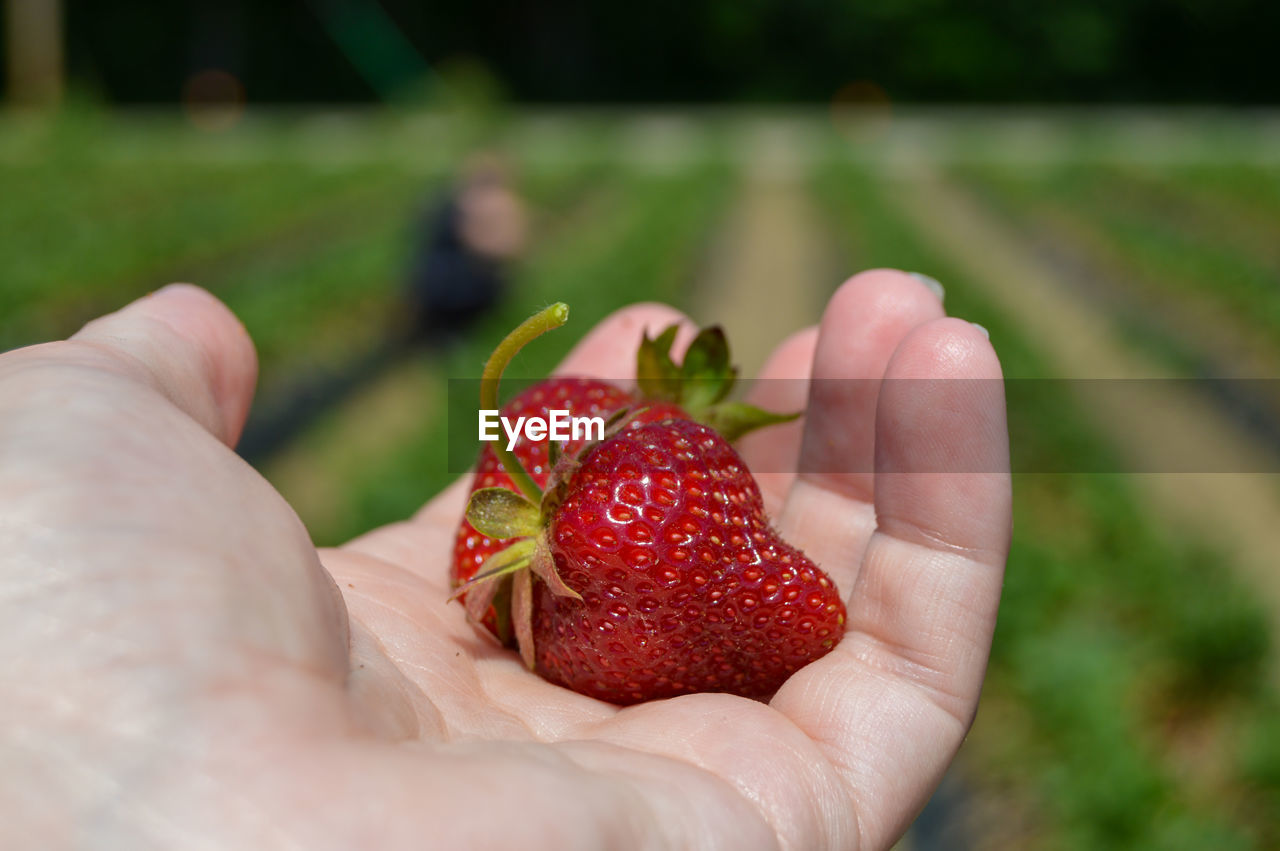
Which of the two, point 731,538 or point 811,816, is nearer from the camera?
point 811,816

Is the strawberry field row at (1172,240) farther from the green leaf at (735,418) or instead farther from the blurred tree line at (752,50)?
A: the blurred tree line at (752,50)

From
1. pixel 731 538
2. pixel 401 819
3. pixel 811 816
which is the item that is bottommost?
pixel 811 816

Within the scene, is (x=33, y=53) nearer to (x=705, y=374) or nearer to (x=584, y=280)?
(x=584, y=280)

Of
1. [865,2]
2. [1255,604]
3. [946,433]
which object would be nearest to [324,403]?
[1255,604]

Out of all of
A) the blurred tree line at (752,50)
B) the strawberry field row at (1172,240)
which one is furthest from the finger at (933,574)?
the blurred tree line at (752,50)

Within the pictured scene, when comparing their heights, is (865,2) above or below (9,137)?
above

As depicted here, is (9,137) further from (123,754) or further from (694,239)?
(123,754)
